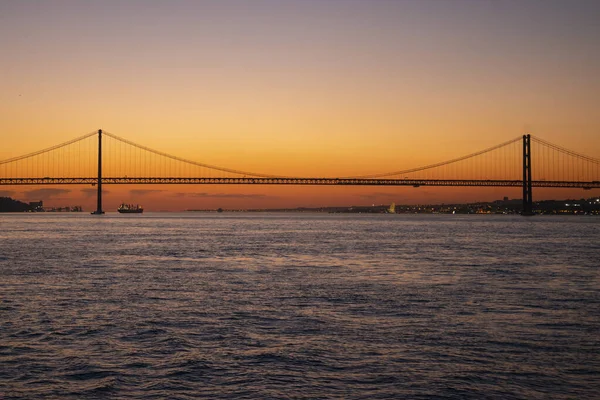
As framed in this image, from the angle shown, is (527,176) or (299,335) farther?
(527,176)

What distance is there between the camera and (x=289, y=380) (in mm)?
8867

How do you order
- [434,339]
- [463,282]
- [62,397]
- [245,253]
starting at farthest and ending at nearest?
[245,253] → [463,282] → [434,339] → [62,397]

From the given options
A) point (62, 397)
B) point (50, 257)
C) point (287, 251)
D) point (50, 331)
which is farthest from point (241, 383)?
point (287, 251)

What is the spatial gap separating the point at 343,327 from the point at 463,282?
8.85 metres

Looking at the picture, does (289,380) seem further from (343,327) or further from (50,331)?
(50,331)

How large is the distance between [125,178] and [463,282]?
309ft

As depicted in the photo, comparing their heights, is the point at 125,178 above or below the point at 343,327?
above

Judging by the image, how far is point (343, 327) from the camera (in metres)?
12.5

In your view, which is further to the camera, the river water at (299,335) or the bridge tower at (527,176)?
the bridge tower at (527,176)

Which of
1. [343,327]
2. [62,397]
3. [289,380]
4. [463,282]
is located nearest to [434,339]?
[343,327]

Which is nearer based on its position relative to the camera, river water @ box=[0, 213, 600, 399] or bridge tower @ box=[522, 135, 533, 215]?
river water @ box=[0, 213, 600, 399]

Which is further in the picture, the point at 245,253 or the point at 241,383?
the point at 245,253

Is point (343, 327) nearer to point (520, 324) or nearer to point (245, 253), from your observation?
point (520, 324)

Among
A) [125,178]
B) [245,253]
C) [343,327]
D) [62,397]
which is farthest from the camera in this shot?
[125,178]
